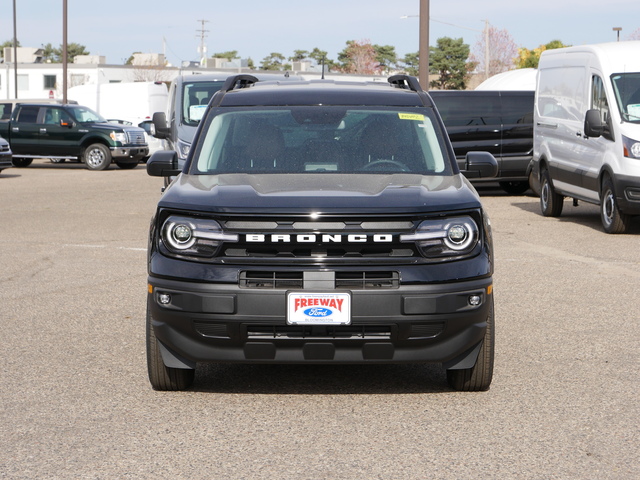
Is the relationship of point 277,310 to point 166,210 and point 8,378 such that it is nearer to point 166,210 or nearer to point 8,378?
point 166,210

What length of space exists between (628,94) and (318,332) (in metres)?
9.75

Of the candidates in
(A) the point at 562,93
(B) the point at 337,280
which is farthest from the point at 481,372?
(A) the point at 562,93

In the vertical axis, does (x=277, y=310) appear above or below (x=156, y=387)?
above

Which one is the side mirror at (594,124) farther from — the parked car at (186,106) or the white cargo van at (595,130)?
the parked car at (186,106)

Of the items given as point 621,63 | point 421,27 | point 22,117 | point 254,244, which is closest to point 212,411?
point 254,244

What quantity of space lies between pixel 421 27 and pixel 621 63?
304 inches

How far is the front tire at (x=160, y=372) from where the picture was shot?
19.2ft

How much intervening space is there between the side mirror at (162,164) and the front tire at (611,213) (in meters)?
8.26

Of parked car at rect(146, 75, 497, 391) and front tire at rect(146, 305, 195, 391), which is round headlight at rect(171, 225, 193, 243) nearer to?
parked car at rect(146, 75, 497, 391)

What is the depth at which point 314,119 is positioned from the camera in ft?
22.4

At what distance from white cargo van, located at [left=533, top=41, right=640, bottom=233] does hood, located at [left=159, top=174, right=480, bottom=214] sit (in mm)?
8068

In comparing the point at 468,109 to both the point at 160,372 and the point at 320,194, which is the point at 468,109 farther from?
the point at 160,372

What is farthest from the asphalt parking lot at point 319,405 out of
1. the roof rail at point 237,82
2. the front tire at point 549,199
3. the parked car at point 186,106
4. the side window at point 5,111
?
the side window at point 5,111

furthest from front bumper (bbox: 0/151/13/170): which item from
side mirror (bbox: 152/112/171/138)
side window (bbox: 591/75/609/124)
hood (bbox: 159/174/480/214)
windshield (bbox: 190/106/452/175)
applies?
hood (bbox: 159/174/480/214)
